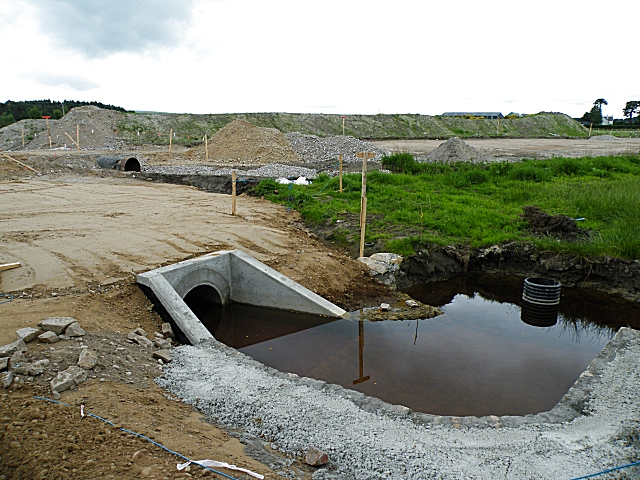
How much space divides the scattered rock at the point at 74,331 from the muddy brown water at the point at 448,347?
2306 millimetres

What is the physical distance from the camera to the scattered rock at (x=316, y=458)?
3.74 meters

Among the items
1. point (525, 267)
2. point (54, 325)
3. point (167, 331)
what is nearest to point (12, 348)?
point (54, 325)

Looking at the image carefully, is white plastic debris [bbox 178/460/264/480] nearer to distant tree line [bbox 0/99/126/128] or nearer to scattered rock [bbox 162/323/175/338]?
scattered rock [bbox 162/323/175/338]

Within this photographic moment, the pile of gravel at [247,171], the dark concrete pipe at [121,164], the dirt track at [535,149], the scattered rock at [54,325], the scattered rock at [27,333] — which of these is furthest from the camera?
the dirt track at [535,149]

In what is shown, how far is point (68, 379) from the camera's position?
14.1ft

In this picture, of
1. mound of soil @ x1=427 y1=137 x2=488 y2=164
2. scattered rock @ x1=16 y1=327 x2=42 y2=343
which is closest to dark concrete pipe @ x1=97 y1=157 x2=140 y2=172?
mound of soil @ x1=427 y1=137 x2=488 y2=164

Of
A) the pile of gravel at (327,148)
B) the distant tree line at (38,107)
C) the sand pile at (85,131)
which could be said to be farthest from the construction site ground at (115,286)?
the distant tree line at (38,107)

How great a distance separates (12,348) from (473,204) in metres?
11.2

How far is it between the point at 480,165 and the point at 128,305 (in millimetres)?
14796

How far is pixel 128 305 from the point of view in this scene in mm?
6684

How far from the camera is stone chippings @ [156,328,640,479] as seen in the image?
3771mm

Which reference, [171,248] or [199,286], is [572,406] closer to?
[199,286]

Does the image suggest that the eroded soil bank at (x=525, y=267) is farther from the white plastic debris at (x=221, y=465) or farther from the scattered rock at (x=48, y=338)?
the white plastic debris at (x=221, y=465)

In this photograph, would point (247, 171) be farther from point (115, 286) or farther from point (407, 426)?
point (407, 426)
